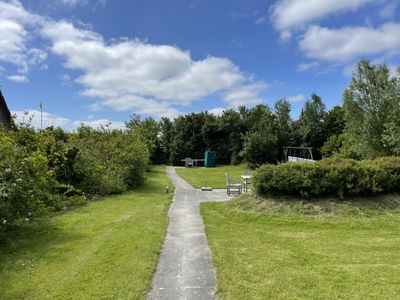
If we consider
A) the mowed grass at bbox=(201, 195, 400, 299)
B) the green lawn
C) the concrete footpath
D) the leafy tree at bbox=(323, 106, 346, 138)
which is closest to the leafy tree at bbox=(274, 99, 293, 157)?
the leafy tree at bbox=(323, 106, 346, 138)

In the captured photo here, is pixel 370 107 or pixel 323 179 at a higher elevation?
pixel 370 107

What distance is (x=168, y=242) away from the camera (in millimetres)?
6957

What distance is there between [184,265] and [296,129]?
35313 mm

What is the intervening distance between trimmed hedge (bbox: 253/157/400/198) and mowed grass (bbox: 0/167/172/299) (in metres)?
3.37

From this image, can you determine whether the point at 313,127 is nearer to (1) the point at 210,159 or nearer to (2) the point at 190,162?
(1) the point at 210,159

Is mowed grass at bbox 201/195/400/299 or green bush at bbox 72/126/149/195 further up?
green bush at bbox 72/126/149/195

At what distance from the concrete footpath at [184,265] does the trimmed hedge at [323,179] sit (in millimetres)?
2441

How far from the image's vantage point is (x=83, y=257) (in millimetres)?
5844

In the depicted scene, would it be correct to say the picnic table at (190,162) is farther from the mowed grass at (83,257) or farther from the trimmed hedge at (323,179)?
the mowed grass at (83,257)

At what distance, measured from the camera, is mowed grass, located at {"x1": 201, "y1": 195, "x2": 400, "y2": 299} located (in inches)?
177

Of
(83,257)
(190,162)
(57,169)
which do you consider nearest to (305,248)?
(83,257)

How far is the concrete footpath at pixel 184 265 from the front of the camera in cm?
441

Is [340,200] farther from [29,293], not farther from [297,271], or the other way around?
[29,293]

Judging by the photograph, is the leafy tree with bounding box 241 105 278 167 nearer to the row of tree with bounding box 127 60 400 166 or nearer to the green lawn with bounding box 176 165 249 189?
the row of tree with bounding box 127 60 400 166
